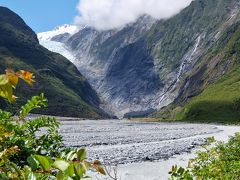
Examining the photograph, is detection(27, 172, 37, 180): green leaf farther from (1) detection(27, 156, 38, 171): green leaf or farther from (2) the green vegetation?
(2) the green vegetation

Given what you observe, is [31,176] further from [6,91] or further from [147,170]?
[147,170]

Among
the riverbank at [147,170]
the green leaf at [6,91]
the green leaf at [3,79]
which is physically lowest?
the riverbank at [147,170]

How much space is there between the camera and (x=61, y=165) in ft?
9.07

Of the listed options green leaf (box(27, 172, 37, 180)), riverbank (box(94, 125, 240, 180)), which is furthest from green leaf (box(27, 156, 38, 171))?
riverbank (box(94, 125, 240, 180))

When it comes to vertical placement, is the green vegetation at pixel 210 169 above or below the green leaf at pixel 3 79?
below

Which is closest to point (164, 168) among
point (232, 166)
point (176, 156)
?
point (176, 156)

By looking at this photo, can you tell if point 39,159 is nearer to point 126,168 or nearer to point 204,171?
point 204,171

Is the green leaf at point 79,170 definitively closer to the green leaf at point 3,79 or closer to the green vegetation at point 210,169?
the green leaf at point 3,79

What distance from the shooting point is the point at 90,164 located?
9.23 feet

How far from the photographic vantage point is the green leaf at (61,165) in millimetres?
2743

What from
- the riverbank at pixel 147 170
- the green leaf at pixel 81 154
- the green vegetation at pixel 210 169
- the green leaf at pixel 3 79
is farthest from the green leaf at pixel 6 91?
the riverbank at pixel 147 170

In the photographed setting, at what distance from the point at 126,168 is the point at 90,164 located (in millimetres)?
44038

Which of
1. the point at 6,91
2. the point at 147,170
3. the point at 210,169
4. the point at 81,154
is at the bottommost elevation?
the point at 147,170

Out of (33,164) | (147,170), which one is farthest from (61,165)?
(147,170)
